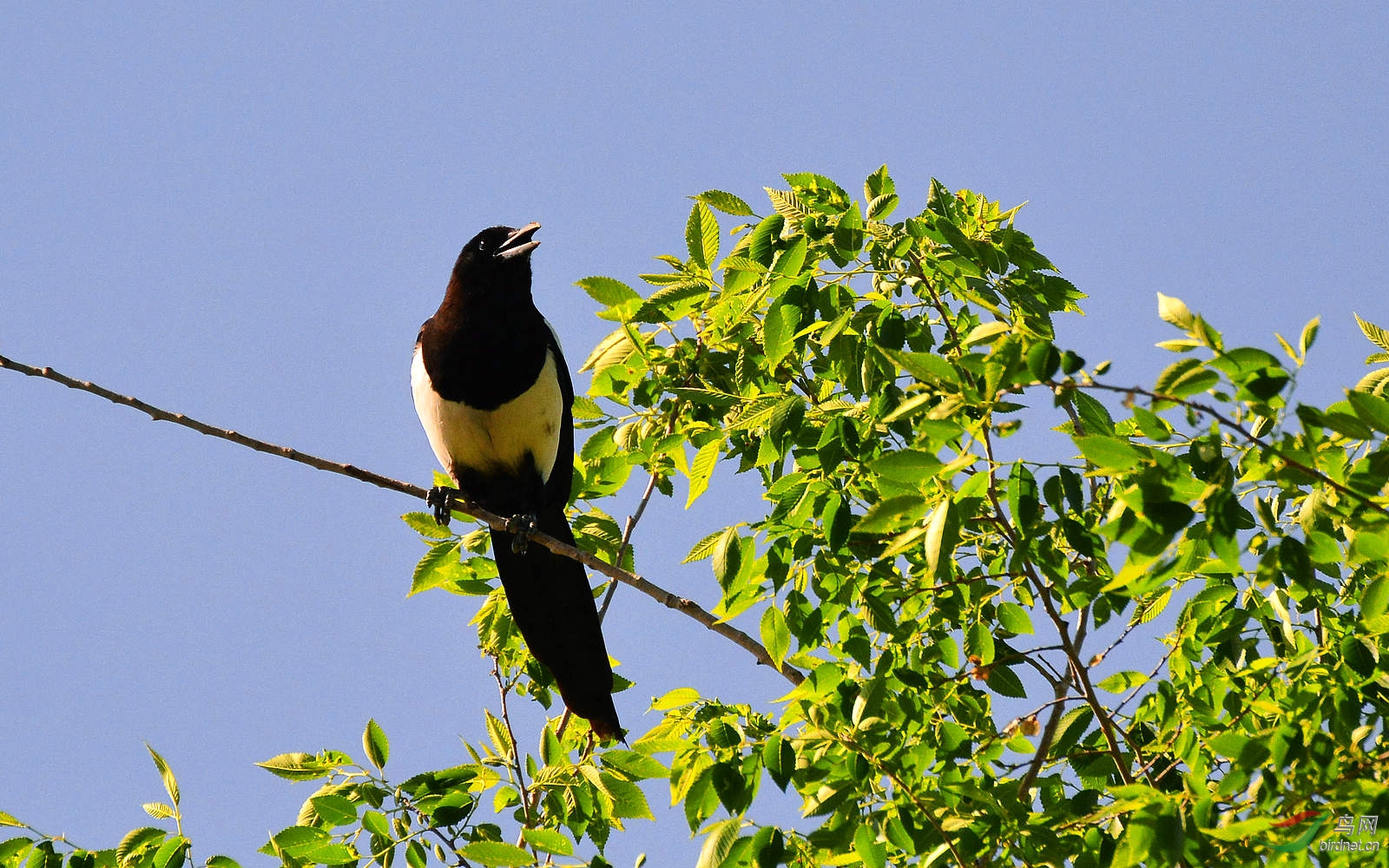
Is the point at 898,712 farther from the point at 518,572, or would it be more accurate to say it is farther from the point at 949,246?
the point at 518,572

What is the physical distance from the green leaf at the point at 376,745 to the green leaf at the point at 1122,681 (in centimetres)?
182

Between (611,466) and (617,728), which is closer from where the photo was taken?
(611,466)

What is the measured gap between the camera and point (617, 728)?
4.26 meters

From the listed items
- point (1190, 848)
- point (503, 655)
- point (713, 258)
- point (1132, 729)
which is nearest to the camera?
point (1190, 848)

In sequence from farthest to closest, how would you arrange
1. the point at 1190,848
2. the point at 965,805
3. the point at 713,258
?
the point at 713,258
the point at 965,805
the point at 1190,848

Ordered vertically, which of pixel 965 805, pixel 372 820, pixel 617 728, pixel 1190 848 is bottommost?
pixel 1190 848

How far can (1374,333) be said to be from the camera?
9.82 ft

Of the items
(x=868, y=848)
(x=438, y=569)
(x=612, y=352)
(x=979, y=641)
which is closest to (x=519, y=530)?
(x=438, y=569)

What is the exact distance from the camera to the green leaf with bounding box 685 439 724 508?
3.37 metres

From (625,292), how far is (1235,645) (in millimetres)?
1826

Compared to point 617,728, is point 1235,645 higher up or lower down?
lower down

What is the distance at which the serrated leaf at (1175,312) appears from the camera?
2035 mm

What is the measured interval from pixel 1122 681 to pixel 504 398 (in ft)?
8.95

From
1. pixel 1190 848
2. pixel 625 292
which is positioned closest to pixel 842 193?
pixel 625 292
